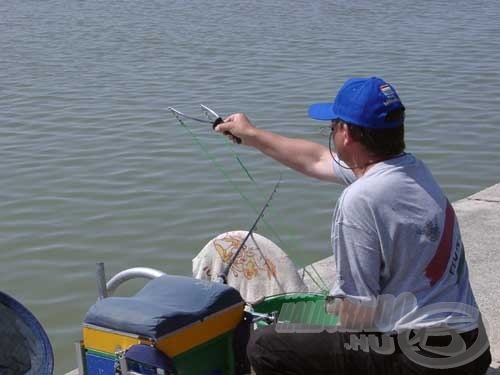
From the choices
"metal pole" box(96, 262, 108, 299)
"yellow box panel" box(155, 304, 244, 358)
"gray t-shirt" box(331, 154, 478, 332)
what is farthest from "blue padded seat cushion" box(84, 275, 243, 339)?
"gray t-shirt" box(331, 154, 478, 332)

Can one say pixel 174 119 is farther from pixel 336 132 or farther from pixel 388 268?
pixel 388 268

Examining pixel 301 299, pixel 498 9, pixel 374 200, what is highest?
pixel 374 200

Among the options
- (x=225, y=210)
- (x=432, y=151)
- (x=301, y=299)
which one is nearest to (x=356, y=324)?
(x=301, y=299)

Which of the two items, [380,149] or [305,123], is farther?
[305,123]

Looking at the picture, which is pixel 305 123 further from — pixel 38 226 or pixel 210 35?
pixel 210 35

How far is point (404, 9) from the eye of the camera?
20125 millimetres

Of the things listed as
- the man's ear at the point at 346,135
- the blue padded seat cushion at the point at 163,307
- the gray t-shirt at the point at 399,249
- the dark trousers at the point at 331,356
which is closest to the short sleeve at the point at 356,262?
the gray t-shirt at the point at 399,249

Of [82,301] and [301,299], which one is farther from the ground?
Result: [301,299]

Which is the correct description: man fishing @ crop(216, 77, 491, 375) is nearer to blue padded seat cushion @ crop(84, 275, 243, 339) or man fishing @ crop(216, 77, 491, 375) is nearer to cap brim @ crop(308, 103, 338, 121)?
cap brim @ crop(308, 103, 338, 121)

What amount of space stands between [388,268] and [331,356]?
357 millimetres

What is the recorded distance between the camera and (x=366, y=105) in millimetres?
3133

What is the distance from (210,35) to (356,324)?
13619 mm

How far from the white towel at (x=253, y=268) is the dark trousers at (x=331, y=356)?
874mm

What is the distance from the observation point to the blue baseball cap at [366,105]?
3.13m
